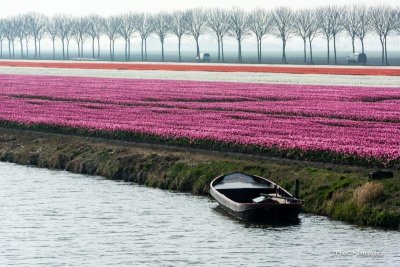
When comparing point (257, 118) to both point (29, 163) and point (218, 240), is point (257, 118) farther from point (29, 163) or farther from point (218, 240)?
point (218, 240)

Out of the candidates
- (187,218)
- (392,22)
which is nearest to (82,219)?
(187,218)

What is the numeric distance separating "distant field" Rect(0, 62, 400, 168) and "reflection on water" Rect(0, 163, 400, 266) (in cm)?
674

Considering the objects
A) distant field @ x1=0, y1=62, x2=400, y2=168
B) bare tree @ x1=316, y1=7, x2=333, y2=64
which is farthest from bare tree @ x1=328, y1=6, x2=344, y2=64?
distant field @ x1=0, y1=62, x2=400, y2=168

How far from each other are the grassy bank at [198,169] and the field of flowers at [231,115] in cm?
115

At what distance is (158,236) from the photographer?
116 feet

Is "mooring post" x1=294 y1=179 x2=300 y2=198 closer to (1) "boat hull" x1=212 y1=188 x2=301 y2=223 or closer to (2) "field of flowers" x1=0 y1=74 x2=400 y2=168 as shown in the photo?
(1) "boat hull" x1=212 y1=188 x2=301 y2=223

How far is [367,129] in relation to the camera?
53594 millimetres

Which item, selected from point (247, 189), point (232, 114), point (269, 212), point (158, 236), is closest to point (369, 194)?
point (269, 212)

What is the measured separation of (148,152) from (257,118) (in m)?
13.4

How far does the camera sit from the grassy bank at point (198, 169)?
36906 millimetres

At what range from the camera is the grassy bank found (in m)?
36.9

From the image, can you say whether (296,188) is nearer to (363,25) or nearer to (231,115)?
(231,115)

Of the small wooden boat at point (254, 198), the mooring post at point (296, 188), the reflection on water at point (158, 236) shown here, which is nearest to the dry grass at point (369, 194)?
the reflection on water at point (158, 236)

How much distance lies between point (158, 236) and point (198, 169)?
1078 centimetres
